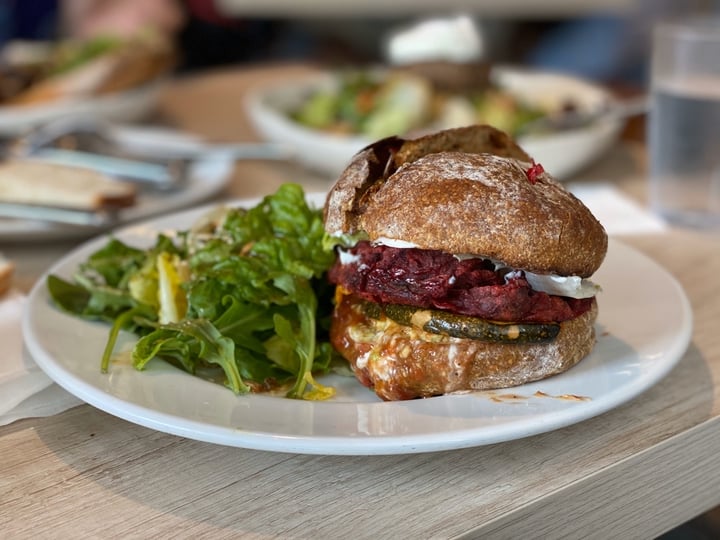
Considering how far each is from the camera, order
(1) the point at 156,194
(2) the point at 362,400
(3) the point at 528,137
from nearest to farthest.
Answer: (2) the point at 362,400 → (1) the point at 156,194 → (3) the point at 528,137

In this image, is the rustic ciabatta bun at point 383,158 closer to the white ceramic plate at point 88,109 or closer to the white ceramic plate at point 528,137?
the white ceramic plate at point 528,137

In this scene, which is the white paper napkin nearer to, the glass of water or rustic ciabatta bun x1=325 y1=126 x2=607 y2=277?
rustic ciabatta bun x1=325 y1=126 x2=607 y2=277

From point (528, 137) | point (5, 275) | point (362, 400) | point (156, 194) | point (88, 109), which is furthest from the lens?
point (88, 109)

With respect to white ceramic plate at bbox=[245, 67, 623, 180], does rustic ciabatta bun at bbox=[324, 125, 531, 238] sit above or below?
above

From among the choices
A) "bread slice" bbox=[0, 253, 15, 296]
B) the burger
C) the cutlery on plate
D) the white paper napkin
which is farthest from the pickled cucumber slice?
the cutlery on plate

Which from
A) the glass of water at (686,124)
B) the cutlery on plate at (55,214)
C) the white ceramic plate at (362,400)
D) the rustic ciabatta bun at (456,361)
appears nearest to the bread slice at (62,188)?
the cutlery on plate at (55,214)

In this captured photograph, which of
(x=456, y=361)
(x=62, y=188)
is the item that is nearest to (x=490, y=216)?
(x=456, y=361)

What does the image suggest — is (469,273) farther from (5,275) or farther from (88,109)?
(88,109)
